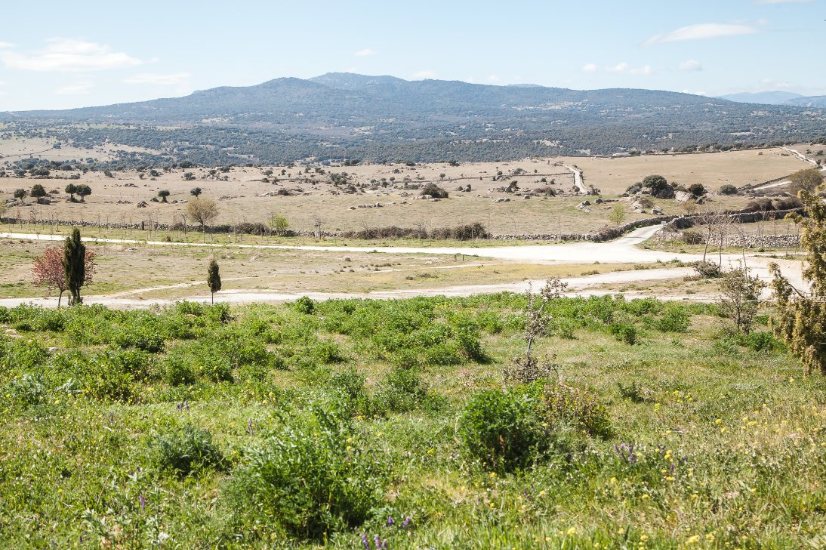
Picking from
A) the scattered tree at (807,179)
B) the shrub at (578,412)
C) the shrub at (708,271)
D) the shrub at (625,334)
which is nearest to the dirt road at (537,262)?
the shrub at (708,271)

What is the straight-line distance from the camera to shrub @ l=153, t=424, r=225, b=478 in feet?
25.4

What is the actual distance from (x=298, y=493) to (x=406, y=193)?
12016 cm

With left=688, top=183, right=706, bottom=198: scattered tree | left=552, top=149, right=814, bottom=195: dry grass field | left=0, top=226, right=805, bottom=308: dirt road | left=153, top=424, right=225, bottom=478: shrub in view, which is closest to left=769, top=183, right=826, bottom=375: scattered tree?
left=0, top=226, right=805, bottom=308: dirt road

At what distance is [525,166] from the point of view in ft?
611

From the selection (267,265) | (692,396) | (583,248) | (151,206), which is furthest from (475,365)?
(151,206)

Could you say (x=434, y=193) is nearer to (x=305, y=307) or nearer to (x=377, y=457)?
(x=305, y=307)

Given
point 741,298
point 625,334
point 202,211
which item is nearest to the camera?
point 625,334

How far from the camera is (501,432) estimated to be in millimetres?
7805

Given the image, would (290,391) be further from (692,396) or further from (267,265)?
(267,265)

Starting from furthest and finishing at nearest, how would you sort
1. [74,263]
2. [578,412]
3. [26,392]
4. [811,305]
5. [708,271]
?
[708,271], [74,263], [811,305], [26,392], [578,412]

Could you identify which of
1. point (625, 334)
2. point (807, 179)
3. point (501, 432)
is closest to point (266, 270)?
point (625, 334)

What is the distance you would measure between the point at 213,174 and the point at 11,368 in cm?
17306

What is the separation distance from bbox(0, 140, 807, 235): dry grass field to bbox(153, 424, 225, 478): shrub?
81.1 m

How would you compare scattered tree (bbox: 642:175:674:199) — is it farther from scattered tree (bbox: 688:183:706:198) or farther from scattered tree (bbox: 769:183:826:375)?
scattered tree (bbox: 769:183:826:375)
